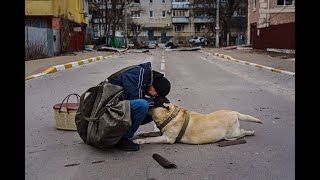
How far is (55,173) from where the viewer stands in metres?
4.63

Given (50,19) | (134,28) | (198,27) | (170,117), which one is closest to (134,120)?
(170,117)

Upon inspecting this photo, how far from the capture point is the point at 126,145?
538cm

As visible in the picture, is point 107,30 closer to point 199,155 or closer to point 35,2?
point 35,2

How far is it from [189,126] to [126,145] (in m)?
0.78

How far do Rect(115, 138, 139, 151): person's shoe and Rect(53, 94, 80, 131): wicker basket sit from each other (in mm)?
1173

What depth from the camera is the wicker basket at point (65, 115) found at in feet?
20.8

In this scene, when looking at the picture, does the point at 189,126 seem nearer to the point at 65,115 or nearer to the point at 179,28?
the point at 65,115

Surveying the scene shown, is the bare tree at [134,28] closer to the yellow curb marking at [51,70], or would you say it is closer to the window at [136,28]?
the window at [136,28]

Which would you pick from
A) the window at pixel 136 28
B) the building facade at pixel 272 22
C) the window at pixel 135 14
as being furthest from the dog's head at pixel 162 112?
the window at pixel 135 14

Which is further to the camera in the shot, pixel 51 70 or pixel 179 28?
pixel 179 28
